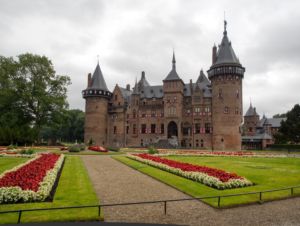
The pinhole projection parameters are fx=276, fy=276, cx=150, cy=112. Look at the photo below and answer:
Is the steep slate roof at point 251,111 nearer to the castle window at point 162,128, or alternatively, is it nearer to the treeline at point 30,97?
the castle window at point 162,128

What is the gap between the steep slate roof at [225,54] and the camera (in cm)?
5947

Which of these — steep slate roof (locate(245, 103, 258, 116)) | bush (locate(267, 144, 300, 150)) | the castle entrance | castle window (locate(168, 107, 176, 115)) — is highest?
steep slate roof (locate(245, 103, 258, 116))

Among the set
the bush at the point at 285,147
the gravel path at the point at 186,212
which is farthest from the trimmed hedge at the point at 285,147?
the gravel path at the point at 186,212

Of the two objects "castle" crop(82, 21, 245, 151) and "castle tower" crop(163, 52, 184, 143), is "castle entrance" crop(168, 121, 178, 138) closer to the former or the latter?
"castle" crop(82, 21, 245, 151)

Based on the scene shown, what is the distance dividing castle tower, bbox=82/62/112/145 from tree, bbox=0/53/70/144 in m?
14.0

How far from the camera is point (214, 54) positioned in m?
65.9

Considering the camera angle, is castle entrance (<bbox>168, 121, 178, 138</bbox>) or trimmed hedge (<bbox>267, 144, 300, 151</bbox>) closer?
trimmed hedge (<bbox>267, 144, 300, 151</bbox>)

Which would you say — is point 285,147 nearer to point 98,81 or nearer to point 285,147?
point 285,147

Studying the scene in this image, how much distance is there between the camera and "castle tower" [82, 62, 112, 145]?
7044 cm

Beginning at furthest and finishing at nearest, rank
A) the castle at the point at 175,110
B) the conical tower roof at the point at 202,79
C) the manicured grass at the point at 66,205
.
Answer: the conical tower roof at the point at 202,79
the castle at the point at 175,110
the manicured grass at the point at 66,205

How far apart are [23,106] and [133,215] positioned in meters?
51.4

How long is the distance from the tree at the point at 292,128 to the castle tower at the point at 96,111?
45587 millimetres

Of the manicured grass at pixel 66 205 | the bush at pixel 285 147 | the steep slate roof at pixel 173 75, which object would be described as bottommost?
the manicured grass at pixel 66 205

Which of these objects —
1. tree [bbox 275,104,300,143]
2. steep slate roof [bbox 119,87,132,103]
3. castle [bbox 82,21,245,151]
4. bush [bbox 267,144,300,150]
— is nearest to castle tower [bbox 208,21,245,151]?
castle [bbox 82,21,245,151]
